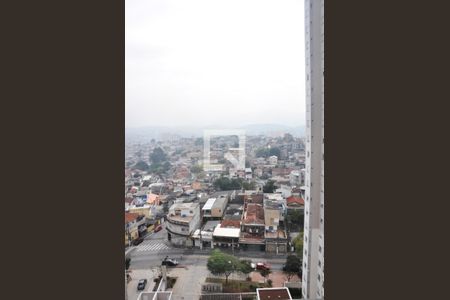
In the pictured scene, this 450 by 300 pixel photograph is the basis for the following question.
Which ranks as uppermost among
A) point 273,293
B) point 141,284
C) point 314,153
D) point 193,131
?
point 193,131

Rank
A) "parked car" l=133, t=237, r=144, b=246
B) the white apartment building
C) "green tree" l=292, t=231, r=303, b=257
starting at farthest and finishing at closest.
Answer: "green tree" l=292, t=231, r=303, b=257
"parked car" l=133, t=237, r=144, b=246
the white apartment building

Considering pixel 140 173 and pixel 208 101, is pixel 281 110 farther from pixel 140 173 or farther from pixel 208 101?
pixel 140 173

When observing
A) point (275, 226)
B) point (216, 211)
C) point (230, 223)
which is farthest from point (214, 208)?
point (275, 226)

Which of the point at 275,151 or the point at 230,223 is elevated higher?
the point at 275,151

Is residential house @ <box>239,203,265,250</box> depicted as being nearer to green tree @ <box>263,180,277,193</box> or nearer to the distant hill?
green tree @ <box>263,180,277,193</box>

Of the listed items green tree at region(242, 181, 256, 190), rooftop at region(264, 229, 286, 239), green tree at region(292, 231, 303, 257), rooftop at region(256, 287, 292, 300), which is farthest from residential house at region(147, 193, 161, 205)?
green tree at region(292, 231, 303, 257)

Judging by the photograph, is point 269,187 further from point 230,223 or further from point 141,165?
point 141,165
